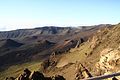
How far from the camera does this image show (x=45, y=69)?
9875 centimetres

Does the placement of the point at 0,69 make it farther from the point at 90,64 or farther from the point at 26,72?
the point at 26,72

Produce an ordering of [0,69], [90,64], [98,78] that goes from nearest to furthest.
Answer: [98,78] < [90,64] < [0,69]

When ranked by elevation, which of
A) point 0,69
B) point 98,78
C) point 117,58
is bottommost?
point 0,69

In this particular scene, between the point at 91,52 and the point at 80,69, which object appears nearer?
the point at 80,69

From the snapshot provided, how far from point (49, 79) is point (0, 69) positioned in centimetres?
11874

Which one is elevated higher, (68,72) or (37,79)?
(37,79)

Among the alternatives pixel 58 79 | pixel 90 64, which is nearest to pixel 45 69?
pixel 90 64

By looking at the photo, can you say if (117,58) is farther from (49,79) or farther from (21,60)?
(21,60)

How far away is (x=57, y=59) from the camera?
335ft

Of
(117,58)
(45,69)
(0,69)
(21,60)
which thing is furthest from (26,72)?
(21,60)

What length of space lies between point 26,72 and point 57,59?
180 feet

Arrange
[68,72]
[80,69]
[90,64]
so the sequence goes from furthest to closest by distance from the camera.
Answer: [68,72] → [90,64] → [80,69]

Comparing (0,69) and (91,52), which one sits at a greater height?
(91,52)

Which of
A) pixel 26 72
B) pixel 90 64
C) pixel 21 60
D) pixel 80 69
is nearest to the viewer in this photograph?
pixel 26 72
